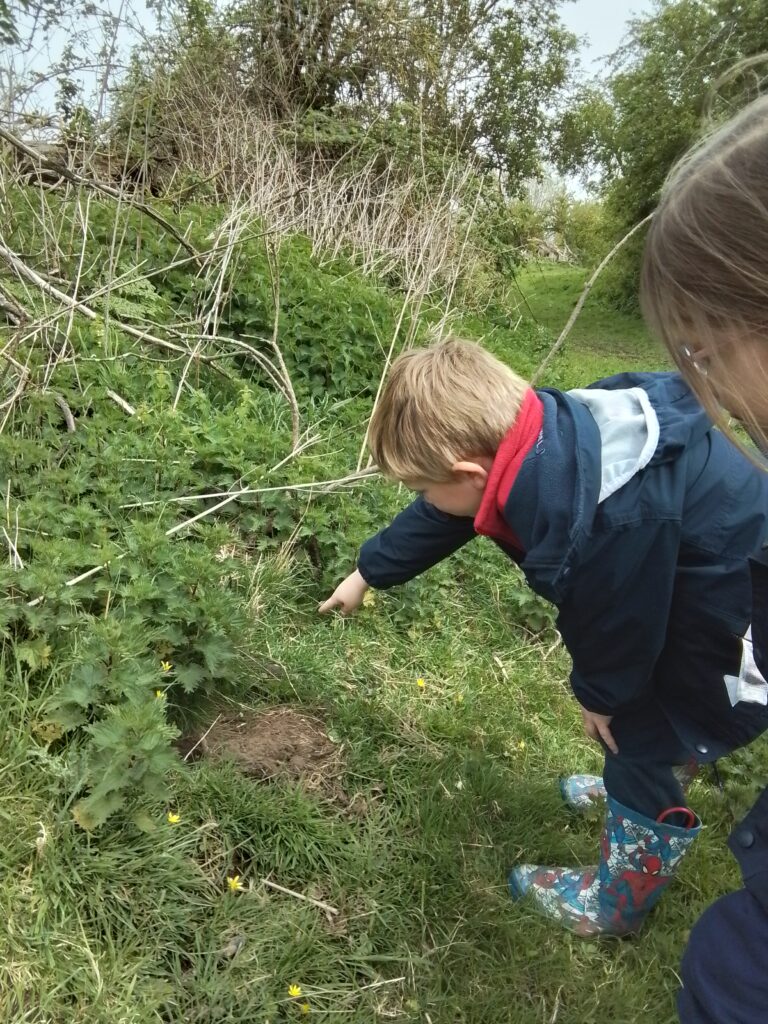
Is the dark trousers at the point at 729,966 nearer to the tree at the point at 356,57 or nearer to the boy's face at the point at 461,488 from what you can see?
the boy's face at the point at 461,488

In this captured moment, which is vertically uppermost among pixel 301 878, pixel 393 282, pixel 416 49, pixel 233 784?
pixel 416 49

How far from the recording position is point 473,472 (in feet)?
5.40

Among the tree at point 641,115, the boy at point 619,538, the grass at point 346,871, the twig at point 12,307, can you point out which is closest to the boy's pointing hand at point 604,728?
the boy at point 619,538

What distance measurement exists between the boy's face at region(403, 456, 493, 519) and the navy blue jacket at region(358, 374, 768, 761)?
0.14m

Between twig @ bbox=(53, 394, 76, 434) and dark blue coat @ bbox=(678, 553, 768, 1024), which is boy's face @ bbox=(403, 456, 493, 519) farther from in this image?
twig @ bbox=(53, 394, 76, 434)

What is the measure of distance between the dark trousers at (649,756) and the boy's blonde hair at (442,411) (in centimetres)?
84

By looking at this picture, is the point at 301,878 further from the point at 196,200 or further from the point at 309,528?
the point at 196,200

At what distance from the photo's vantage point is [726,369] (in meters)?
1.07

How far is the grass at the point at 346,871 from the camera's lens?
161 cm

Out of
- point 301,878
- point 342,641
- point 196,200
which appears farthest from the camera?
point 196,200

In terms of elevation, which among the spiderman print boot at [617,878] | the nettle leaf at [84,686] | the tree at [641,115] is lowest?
the spiderman print boot at [617,878]

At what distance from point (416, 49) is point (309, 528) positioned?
8792 millimetres

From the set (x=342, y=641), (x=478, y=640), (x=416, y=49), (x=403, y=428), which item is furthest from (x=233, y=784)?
(x=416, y=49)

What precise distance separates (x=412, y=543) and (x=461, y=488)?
0.39 meters
